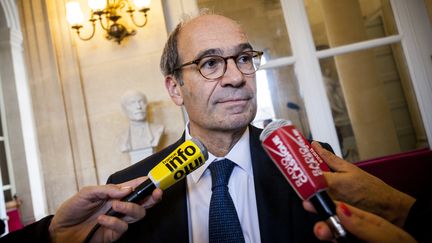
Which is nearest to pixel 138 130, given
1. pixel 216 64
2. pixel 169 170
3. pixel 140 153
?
pixel 140 153

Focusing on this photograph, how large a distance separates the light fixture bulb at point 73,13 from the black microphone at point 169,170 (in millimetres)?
1836

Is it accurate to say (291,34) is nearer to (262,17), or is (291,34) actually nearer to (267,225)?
(262,17)

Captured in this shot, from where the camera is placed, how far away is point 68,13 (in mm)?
2191

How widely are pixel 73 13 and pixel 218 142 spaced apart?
167cm

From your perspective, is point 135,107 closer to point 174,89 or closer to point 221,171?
point 174,89

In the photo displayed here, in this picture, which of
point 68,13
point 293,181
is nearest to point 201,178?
point 293,181

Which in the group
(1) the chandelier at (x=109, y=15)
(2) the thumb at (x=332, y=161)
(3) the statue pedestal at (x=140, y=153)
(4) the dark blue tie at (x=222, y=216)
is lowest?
(4) the dark blue tie at (x=222, y=216)

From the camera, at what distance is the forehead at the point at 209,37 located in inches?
44.4

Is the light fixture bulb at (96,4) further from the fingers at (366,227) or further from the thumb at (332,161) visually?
the fingers at (366,227)

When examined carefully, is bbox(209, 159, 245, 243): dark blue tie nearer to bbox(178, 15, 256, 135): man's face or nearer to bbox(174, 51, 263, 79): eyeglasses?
bbox(178, 15, 256, 135): man's face

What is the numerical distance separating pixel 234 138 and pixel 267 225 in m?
0.35

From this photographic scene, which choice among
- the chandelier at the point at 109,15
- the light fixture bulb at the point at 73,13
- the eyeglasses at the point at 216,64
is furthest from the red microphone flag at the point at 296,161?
the light fixture bulb at the point at 73,13

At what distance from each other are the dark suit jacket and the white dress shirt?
4cm

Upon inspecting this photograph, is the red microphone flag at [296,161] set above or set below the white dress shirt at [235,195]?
above
